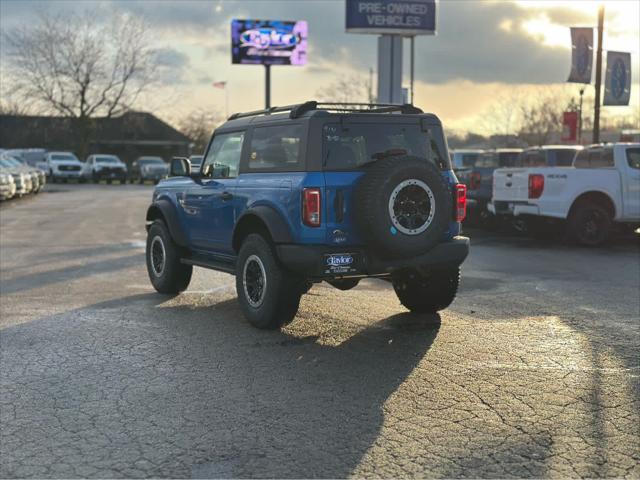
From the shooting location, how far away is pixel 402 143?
6.89 m

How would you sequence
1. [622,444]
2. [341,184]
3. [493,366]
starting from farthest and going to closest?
[341,184] < [493,366] < [622,444]

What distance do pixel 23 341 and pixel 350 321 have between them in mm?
3032

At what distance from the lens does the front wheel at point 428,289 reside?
7.28 m

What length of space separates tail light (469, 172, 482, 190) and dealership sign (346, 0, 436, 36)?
49.8ft

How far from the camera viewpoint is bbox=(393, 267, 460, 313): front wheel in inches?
287

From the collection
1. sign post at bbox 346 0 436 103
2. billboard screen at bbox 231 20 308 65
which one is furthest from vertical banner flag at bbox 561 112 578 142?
billboard screen at bbox 231 20 308 65

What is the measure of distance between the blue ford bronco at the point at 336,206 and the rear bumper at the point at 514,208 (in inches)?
273

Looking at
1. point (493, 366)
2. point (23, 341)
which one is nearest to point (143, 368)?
point (23, 341)

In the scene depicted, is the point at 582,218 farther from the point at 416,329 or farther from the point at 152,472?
the point at 152,472

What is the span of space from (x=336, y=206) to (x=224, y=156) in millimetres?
2122

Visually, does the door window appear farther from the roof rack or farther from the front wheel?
the front wheel

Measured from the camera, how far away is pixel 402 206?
6348 mm

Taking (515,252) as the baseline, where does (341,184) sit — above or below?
above

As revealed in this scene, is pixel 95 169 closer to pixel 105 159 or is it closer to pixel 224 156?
pixel 105 159
